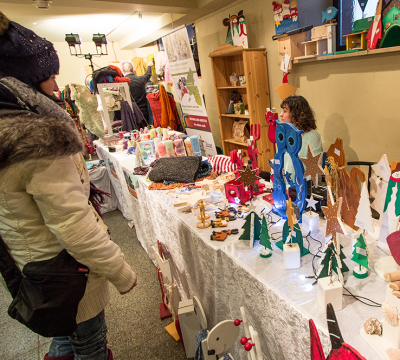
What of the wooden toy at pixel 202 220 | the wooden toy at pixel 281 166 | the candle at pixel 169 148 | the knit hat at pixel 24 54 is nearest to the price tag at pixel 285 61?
the candle at pixel 169 148

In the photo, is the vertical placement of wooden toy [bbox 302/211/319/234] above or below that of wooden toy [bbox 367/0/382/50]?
below

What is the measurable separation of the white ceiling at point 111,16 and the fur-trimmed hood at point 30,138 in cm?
306

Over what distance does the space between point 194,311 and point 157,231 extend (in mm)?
710

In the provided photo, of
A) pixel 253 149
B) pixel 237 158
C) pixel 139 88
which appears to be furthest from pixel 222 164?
pixel 139 88

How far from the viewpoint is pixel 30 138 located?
793 millimetres

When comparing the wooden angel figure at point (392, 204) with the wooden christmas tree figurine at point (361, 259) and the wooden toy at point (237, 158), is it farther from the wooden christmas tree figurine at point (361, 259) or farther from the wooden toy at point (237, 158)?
the wooden toy at point (237, 158)

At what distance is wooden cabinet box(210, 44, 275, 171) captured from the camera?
130 inches

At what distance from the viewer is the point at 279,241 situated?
1.14m

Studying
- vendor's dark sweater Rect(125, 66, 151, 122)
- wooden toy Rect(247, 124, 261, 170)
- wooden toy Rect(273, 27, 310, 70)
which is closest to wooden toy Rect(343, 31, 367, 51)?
wooden toy Rect(273, 27, 310, 70)

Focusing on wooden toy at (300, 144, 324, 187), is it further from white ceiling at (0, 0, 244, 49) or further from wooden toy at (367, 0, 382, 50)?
white ceiling at (0, 0, 244, 49)

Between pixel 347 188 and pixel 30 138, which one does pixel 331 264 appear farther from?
pixel 30 138

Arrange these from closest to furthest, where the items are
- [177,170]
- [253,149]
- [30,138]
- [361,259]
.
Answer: [30,138] → [361,259] → [253,149] → [177,170]

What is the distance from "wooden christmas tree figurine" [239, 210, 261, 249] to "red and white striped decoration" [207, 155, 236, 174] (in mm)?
837

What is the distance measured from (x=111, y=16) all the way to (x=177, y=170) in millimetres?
3917
